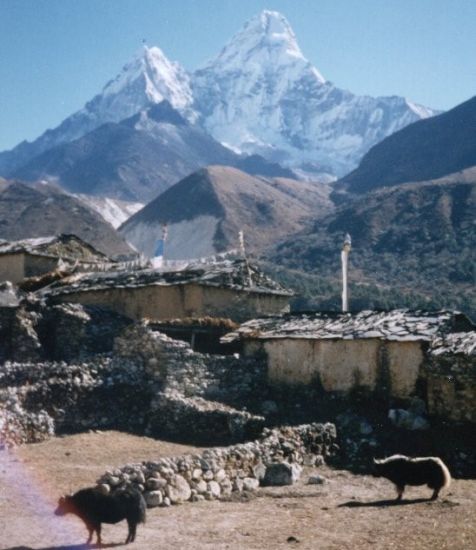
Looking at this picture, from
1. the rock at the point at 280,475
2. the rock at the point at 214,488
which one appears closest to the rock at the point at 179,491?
the rock at the point at 214,488

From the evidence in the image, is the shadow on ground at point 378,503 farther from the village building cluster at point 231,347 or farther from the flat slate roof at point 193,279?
the flat slate roof at point 193,279

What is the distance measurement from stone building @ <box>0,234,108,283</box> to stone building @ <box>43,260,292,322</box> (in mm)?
7398

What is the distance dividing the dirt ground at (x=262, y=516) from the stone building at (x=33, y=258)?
68.9 feet

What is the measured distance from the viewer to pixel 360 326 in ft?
57.9

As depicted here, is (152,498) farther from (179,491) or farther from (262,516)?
(262,516)

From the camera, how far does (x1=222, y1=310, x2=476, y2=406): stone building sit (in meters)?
16.2

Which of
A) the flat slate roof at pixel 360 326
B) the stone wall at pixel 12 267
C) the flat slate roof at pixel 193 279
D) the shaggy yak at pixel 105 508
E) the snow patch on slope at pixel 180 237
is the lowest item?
the shaggy yak at pixel 105 508

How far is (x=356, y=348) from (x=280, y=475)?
5.73 m

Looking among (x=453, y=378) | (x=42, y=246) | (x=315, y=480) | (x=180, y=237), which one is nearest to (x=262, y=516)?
(x=315, y=480)

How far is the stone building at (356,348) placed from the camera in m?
16.2

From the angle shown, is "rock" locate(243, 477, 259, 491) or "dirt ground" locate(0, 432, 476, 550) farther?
"rock" locate(243, 477, 259, 491)

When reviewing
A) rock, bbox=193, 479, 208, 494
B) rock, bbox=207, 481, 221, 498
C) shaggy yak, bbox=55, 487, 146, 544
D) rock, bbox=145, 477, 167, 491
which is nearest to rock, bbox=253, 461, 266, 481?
rock, bbox=207, 481, 221, 498

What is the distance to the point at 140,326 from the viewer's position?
19.0 meters

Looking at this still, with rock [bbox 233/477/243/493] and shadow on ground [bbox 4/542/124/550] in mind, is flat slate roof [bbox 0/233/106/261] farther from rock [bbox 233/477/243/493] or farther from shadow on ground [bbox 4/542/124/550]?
shadow on ground [bbox 4/542/124/550]
